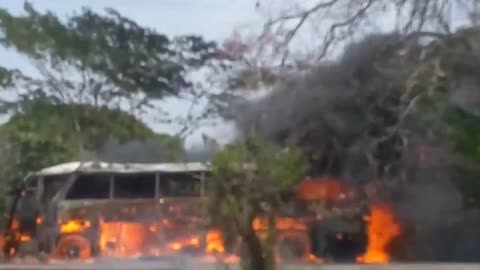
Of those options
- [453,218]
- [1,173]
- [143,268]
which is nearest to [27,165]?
[1,173]

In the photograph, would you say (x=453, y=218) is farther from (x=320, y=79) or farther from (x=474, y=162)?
(x=320, y=79)

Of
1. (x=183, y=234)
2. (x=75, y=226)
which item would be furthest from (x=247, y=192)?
(x=75, y=226)

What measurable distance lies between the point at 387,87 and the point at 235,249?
5.09m

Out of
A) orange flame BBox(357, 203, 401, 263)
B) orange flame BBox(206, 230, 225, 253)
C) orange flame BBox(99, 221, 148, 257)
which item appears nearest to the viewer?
orange flame BBox(206, 230, 225, 253)

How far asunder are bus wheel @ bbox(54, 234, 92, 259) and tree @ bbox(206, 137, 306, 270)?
18.7 feet

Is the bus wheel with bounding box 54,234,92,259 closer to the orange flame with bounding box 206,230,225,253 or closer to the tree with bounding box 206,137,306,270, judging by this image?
the orange flame with bounding box 206,230,225,253

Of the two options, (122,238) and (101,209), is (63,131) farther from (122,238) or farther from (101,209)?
(122,238)

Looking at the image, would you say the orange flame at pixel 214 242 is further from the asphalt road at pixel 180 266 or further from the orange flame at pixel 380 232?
the orange flame at pixel 380 232

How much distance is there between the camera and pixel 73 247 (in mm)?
21141

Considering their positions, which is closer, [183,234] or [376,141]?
[183,234]

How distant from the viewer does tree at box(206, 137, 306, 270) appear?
15.6 meters

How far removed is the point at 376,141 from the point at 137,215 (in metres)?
4.83

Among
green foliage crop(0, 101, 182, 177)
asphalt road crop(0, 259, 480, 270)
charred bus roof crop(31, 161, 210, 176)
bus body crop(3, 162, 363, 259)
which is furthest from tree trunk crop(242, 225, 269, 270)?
green foliage crop(0, 101, 182, 177)

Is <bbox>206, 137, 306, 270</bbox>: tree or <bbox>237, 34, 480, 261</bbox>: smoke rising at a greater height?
<bbox>237, 34, 480, 261</bbox>: smoke rising
